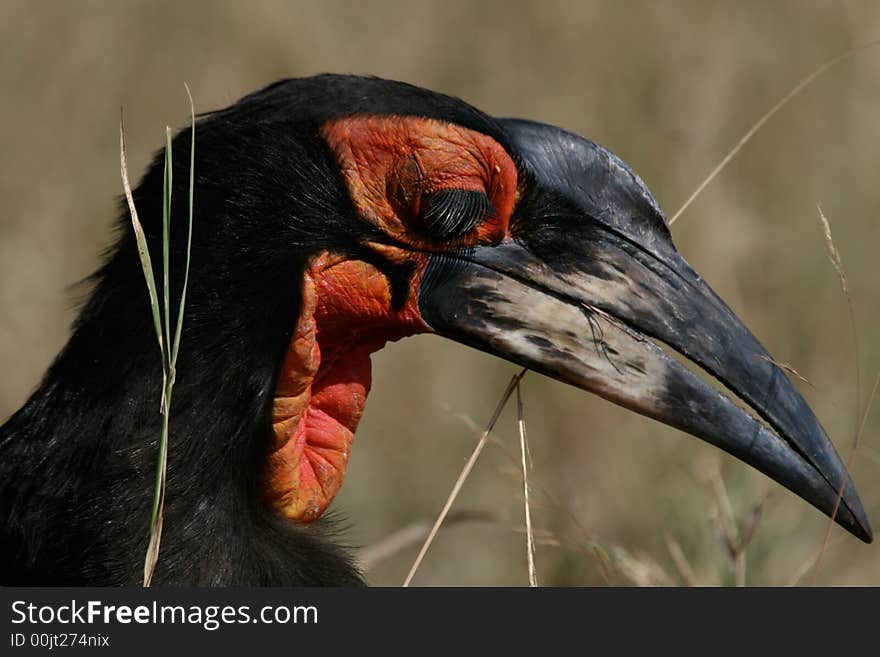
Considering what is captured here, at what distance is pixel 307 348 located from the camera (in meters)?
3.22

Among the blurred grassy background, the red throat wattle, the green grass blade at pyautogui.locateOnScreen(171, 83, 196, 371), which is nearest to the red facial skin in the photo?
the red throat wattle

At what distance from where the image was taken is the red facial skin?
321cm

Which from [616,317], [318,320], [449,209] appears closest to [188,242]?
[318,320]

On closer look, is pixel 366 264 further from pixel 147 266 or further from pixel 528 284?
pixel 147 266

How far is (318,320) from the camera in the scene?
330 centimetres

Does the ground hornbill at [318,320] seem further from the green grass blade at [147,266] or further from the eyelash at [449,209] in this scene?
the green grass blade at [147,266]

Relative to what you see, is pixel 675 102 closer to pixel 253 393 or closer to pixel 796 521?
pixel 796 521

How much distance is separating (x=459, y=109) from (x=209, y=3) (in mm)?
4308

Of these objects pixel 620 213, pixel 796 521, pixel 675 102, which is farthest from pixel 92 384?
pixel 675 102

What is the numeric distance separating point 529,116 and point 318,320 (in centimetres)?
404

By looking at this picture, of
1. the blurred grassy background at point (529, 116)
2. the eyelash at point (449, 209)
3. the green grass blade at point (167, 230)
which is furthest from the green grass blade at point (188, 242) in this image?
the blurred grassy background at point (529, 116)

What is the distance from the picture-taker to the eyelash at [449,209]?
128 inches

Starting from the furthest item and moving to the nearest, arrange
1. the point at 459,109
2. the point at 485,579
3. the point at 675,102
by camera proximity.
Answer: the point at 675,102
the point at 485,579
the point at 459,109

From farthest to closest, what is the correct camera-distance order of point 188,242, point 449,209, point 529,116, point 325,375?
point 529,116, point 325,375, point 449,209, point 188,242
